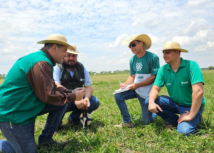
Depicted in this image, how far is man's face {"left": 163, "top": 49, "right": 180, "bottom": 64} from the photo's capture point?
3953 mm

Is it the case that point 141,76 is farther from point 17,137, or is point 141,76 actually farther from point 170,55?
point 17,137

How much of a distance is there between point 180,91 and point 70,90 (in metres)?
2.37

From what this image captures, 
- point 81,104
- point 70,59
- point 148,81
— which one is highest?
point 70,59

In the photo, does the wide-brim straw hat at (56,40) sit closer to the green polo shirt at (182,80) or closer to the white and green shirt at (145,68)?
the white and green shirt at (145,68)

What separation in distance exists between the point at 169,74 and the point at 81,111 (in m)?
2.28

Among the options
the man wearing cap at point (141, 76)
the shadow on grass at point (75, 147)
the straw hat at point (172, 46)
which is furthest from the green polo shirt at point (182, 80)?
the shadow on grass at point (75, 147)

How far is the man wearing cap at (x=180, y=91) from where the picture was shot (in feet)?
11.8

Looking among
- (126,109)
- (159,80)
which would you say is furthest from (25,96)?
(159,80)

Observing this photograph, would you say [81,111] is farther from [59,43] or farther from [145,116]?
[59,43]

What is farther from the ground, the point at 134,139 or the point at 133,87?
the point at 133,87

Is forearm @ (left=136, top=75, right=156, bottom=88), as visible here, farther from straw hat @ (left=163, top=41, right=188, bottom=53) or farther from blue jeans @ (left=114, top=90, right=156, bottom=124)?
straw hat @ (left=163, top=41, right=188, bottom=53)

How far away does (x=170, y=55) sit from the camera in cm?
396

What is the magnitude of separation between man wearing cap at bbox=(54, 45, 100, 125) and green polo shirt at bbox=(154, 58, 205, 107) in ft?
5.50

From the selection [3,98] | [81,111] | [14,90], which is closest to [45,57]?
[14,90]
